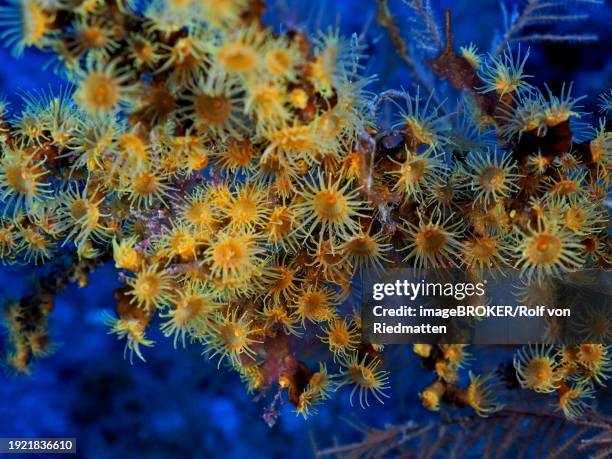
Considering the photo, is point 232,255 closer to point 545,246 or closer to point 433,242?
point 433,242

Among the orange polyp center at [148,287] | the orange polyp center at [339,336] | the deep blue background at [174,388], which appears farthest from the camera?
the deep blue background at [174,388]

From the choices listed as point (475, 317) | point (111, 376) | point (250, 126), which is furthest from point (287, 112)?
point (111, 376)

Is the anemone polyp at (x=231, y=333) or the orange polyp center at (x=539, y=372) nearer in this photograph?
the anemone polyp at (x=231, y=333)

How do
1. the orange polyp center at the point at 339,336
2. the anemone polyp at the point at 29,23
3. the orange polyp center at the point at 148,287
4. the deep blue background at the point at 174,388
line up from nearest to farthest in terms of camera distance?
the anemone polyp at the point at 29,23 → the orange polyp center at the point at 148,287 → the orange polyp center at the point at 339,336 → the deep blue background at the point at 174,388

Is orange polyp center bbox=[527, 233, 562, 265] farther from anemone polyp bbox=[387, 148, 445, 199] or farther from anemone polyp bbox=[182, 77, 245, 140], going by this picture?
anemone polyp bbox=[182, 77, 245, 140]

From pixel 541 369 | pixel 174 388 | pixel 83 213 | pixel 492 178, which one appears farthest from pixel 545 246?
pixel 174 388

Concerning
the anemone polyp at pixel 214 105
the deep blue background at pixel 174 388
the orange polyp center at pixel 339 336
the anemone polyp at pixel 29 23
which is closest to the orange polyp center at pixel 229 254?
the anemone polyp at pixel 214 105

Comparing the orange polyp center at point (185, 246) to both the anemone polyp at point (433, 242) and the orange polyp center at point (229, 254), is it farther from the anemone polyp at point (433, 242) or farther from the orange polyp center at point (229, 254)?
the anemone polyp at point (433, 242)
